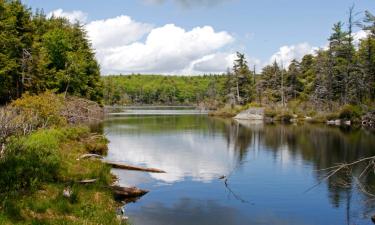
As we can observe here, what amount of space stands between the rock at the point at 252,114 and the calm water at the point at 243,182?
4468 centimetres

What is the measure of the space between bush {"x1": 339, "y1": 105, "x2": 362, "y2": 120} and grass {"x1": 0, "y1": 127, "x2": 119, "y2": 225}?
204ft

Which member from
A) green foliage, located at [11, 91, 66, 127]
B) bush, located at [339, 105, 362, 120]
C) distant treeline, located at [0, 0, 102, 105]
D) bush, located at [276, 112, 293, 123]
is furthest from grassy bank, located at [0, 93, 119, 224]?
bush, located at [276, 112, 293, 123]

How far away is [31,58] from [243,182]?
3339 cm

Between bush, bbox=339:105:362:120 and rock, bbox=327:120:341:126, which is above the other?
bush, bbox=339:105:362:120

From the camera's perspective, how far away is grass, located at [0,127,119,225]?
50.0 feet

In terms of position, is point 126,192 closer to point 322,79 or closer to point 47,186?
point 47,186

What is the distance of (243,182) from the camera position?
29391mm

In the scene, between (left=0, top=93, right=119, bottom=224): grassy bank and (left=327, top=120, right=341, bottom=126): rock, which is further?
(left=327, top=120, right=341, bottom=126): rock

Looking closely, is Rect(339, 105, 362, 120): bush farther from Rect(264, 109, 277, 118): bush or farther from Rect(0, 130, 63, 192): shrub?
Rect(0, 130, 63, 192): shrub

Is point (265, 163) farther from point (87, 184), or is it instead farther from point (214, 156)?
point (87, 184)

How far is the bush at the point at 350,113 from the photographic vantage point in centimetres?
7847

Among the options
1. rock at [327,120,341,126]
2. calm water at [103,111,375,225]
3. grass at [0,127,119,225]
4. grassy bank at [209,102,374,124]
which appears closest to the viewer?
grass at [0,127,119,225]

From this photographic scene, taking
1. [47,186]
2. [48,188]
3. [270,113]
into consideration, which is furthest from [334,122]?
[48,188]

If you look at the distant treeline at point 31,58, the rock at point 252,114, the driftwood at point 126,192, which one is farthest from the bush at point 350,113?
the driftwood at point 126,192
